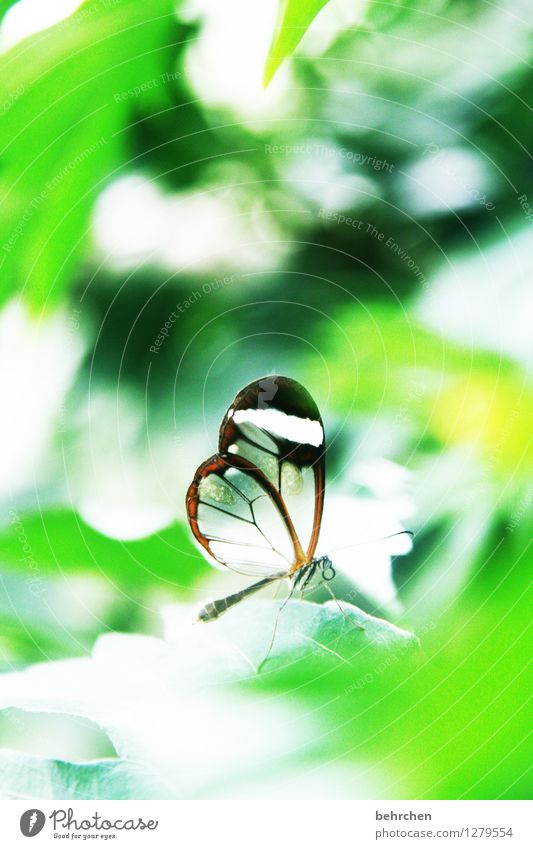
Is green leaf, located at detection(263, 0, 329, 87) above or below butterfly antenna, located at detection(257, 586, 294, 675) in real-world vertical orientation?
above

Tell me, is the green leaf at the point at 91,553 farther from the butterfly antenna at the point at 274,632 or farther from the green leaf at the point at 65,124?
the green leaf at the point at 65,124

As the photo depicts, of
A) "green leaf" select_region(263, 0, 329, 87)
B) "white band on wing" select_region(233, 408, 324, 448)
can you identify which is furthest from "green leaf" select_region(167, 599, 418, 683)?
"green leaf" select_region(263, 0, 329, 87)

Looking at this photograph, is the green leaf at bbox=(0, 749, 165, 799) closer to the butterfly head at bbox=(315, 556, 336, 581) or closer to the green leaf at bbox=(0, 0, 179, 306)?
the butterfly head at bbox=(315, 556, 336, 581)

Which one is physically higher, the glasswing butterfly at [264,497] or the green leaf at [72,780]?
the glasswing butterfly at [264,497]

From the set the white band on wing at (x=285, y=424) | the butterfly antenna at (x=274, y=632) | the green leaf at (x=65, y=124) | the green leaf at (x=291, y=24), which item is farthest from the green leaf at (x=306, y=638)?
the green leaf at (x=291, y=24)

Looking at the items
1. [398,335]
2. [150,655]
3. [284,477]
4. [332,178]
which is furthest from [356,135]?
[150,655]

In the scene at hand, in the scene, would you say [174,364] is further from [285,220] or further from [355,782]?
[355,782]
